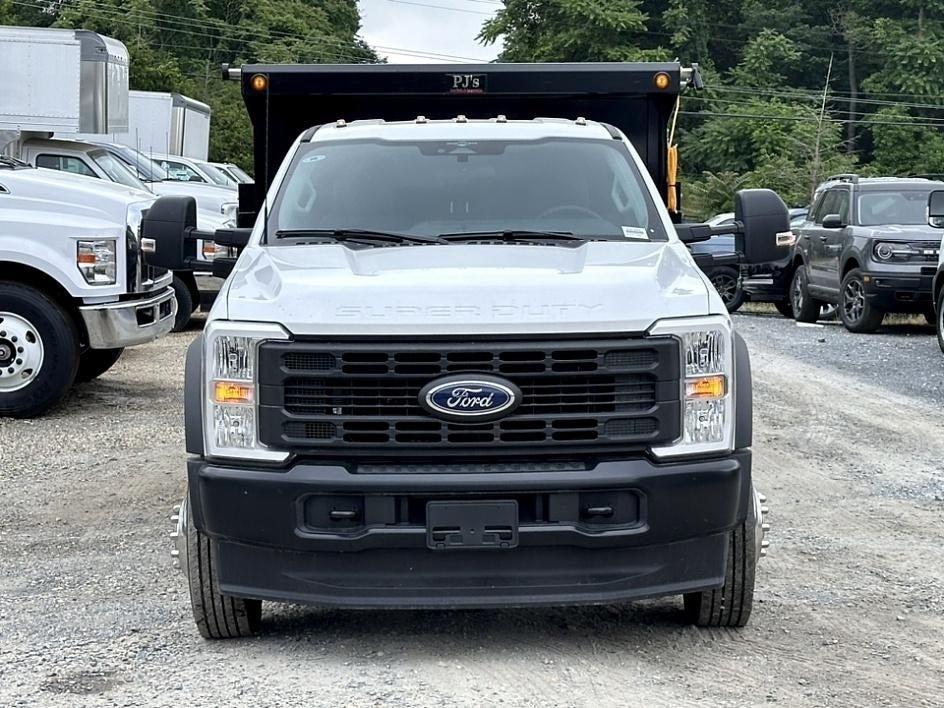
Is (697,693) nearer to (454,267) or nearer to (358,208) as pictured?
(454,267)

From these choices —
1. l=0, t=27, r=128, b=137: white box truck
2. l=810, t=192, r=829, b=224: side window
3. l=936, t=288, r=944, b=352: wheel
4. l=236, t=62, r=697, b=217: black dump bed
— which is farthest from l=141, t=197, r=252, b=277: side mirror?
l=810, t=192, r=829, b=224: side window

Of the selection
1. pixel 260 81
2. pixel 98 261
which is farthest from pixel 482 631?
pixel 98 261

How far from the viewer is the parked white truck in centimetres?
1051

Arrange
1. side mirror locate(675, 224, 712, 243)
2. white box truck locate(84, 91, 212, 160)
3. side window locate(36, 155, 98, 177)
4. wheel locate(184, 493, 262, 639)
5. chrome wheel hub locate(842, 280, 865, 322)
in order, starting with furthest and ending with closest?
1. white box truck locate(84, 91, 212, 160)
2. side window locate(36, 155, 98, 177)
3. chrome wheel hub locate(842, 280, 865, 322)
4. side mirror locate(675, 224, 712, 243)
5. wheel locate(184, 493, 262, 639)

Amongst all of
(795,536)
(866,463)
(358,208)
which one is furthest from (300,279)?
(866,463)

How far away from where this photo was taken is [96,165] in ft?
60.0

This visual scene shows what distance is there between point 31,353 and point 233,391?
5.91 meters

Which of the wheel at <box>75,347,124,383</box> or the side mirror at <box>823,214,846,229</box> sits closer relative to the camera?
the wheel at <box>75,347,124,383</box>

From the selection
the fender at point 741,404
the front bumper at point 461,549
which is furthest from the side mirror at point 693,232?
the front bumper at point 461,549

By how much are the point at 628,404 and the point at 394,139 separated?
236 centimetres

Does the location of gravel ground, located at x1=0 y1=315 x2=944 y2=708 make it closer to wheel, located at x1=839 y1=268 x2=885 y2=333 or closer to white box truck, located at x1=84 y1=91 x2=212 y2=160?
wheel, located at x1=839 y1=268 x2=885 y2=333

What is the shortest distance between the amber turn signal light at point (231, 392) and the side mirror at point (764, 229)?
7.99 ft

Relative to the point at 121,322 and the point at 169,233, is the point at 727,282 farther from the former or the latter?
the point at 169,233

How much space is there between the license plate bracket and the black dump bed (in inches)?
172
